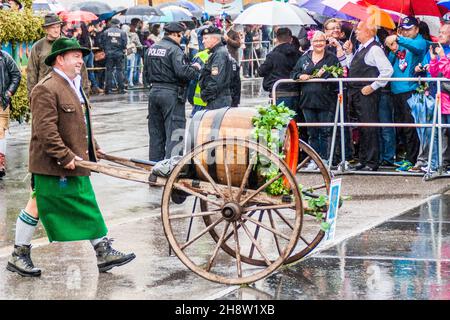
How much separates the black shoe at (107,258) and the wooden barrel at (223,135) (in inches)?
35.3

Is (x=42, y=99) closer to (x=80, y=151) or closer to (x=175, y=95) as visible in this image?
(x=80, y=151)

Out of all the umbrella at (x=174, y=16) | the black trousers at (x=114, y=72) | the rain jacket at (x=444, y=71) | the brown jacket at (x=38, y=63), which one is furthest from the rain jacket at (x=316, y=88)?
the black trousers at (x=114, y=72)

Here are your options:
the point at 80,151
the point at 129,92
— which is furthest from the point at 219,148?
the point at 129,92

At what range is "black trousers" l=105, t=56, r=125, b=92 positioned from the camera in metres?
26.8

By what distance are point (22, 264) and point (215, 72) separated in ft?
17.8

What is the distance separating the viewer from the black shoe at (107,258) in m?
7.62

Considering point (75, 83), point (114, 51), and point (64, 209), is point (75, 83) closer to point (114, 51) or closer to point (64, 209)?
point (64, 209)

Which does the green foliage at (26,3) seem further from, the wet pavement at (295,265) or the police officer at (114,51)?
the police officer at (114,51)

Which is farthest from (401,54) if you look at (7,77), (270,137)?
(270,137)

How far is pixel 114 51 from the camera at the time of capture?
26.7 meters

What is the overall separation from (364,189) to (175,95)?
264 cm
